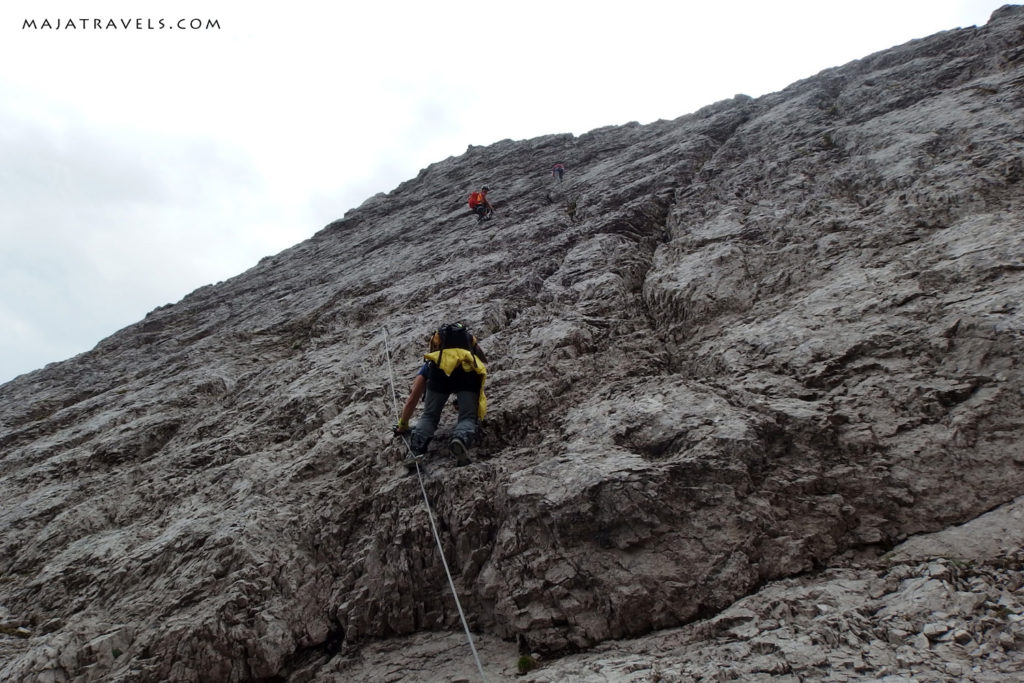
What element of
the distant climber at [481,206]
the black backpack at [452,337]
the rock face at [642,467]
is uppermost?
the distant climber at [481,206]

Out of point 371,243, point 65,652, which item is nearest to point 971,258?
point 65,652

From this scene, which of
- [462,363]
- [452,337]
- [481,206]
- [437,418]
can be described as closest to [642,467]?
[462,363]

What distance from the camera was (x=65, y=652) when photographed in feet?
17.5

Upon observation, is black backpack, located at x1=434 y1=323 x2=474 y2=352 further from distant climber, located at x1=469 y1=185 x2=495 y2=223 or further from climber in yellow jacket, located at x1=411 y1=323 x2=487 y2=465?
distant climber, located at x1=469 y1=185 x2=495 y2=223

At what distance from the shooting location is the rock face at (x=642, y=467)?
4.23 metres

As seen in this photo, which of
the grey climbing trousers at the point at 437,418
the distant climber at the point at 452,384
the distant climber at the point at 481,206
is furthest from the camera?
the distant climber at the point at 481,206

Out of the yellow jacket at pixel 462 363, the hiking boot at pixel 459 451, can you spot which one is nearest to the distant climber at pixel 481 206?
the yellow jacket at pixel 462 363

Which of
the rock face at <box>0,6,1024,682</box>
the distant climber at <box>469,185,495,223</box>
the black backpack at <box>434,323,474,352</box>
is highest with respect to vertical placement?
the distant climber at <box>469,185,495,223</box>

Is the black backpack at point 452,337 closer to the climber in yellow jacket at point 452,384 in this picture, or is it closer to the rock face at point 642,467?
the climber in yellow jacket at point 452,384

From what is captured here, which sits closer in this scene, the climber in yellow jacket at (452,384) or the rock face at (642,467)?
the rock face at (642,467)

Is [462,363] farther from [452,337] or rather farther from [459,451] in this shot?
[459,451]

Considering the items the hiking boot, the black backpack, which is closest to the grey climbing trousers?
the hiking boot

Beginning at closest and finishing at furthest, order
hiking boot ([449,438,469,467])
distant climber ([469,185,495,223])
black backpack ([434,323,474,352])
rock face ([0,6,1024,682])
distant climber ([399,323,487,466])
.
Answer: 1. rock face ([0,6,1024,682])
2. hiking boot ([449,438,469,467])
3. distant climber ([399,323,487,466])
4. black backpack ([434,323,474,352])
5. distant climber ([469,185,495,223])

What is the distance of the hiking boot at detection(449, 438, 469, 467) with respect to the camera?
5.99 m
